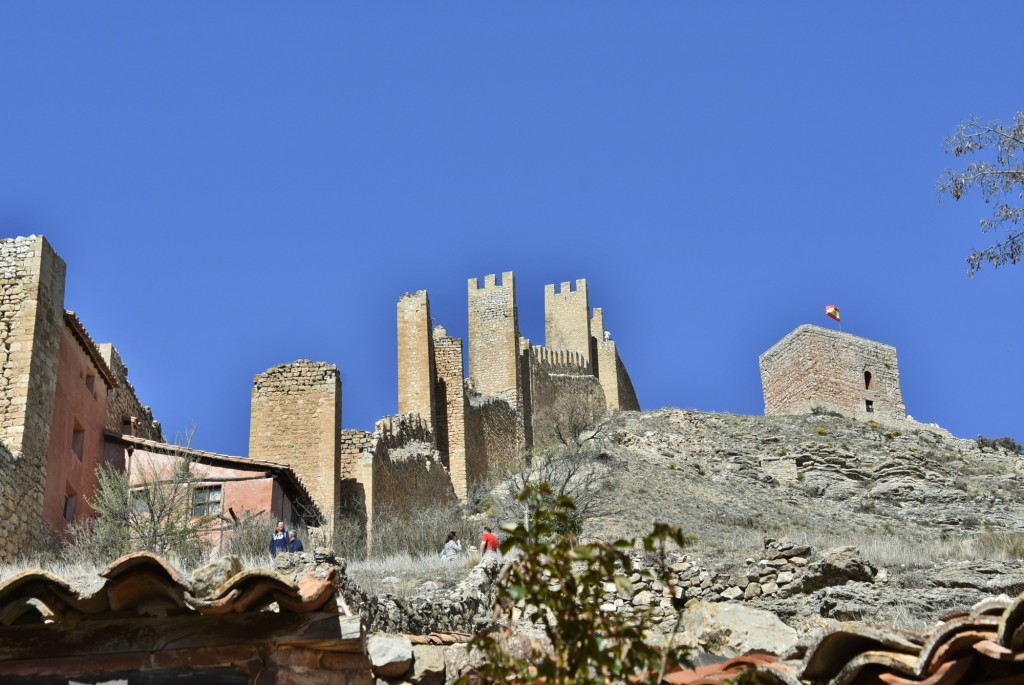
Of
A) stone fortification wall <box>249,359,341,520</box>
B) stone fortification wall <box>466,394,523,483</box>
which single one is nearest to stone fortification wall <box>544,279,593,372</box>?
stone fortification wall <box>466,394,523,483</box>

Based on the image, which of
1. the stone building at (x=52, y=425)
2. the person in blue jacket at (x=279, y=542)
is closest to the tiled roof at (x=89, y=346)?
the stone building at (x=52, y=425)

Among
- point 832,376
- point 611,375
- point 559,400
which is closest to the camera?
point 832,376

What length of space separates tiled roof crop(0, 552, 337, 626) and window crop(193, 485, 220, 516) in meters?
18.1

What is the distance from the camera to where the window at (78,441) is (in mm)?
24656

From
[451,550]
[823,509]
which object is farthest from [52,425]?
[823,509]

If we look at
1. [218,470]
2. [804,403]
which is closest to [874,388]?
[804,403]

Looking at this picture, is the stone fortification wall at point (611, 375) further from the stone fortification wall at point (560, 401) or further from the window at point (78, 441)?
the window at point (78, 441)

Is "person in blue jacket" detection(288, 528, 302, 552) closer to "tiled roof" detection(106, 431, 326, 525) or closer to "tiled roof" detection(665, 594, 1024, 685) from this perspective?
"tiled roof" detection(106, 431, 326, 525)

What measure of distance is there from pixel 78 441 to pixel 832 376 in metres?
33.7

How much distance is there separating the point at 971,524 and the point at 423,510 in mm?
13451

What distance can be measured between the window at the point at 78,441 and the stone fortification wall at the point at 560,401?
2190 cm

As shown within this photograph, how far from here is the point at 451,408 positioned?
136 feet

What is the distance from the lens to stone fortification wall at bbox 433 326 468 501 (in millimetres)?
40781

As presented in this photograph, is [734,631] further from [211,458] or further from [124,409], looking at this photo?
[124,409]
